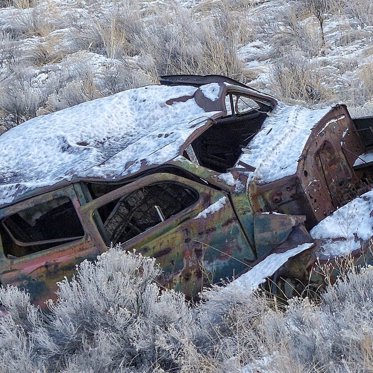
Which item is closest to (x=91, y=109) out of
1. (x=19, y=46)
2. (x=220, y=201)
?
(x=220, y=201)

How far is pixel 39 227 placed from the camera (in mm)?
6090

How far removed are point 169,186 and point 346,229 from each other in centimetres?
149

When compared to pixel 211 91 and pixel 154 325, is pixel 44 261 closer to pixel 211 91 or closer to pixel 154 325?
pixel 154 325

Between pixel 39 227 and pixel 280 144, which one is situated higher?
pixel 280 144

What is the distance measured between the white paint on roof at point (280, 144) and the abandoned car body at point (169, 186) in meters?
0.01

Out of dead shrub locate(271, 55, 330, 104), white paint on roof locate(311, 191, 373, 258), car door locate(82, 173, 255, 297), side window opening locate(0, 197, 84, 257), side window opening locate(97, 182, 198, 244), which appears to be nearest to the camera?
white paint on roof locate(311, 191, 373, 258)

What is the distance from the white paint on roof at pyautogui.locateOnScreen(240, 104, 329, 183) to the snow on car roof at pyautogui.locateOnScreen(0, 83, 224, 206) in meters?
0.42

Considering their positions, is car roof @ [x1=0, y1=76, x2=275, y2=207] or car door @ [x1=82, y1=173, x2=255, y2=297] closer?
car door @ [x1=82, y1=173, x2=255, y2=297]

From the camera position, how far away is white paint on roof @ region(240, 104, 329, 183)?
5.32m

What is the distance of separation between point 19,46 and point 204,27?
3.57m

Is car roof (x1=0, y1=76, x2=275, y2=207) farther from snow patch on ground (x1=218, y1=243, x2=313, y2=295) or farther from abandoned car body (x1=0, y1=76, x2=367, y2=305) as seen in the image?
snow patch on ground (x1=218, y1=243, x2=313, y2=295)

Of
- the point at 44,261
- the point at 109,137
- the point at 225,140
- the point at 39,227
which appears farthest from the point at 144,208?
the point at 225,140

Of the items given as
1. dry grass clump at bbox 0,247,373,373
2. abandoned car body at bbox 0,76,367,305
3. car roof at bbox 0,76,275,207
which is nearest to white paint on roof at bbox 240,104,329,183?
abandoned car body at bbox 0,76,367,305

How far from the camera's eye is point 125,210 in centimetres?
581
